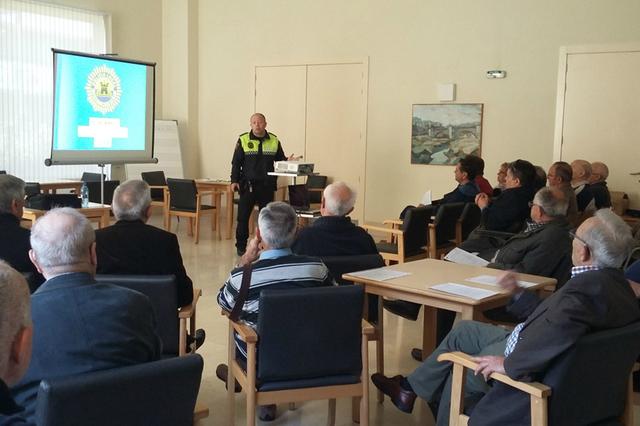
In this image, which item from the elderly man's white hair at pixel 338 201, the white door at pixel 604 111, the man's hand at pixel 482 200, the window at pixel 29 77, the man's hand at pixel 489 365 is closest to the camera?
the man's hand at pixel 489 365

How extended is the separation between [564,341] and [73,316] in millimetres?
1567

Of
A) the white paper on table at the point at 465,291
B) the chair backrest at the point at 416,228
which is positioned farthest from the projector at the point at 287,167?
the white paper on table at the point at 465,291

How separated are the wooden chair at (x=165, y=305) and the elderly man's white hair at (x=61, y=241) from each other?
2.00ft

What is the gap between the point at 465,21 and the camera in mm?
8617

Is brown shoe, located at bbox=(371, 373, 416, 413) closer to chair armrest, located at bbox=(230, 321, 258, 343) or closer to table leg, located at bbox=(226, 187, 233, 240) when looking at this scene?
chair armrest, located at bbox=(230, 321, 258, 343)

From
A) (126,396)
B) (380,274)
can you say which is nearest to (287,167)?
(380,274)

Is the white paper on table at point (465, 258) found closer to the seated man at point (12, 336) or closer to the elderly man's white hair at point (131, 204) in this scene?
the elderly man's white hair at point (131, 204)

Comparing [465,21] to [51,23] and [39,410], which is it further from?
[39,410]

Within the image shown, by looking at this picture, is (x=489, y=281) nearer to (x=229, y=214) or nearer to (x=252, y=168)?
(x=252, y=168)

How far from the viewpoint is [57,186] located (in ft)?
28.0

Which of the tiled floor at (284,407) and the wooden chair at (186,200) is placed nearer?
the tiled floor at (284,407)

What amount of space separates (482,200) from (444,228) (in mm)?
464

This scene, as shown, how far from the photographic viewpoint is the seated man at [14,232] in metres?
3.37

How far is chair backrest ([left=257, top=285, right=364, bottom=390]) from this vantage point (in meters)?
2.64
